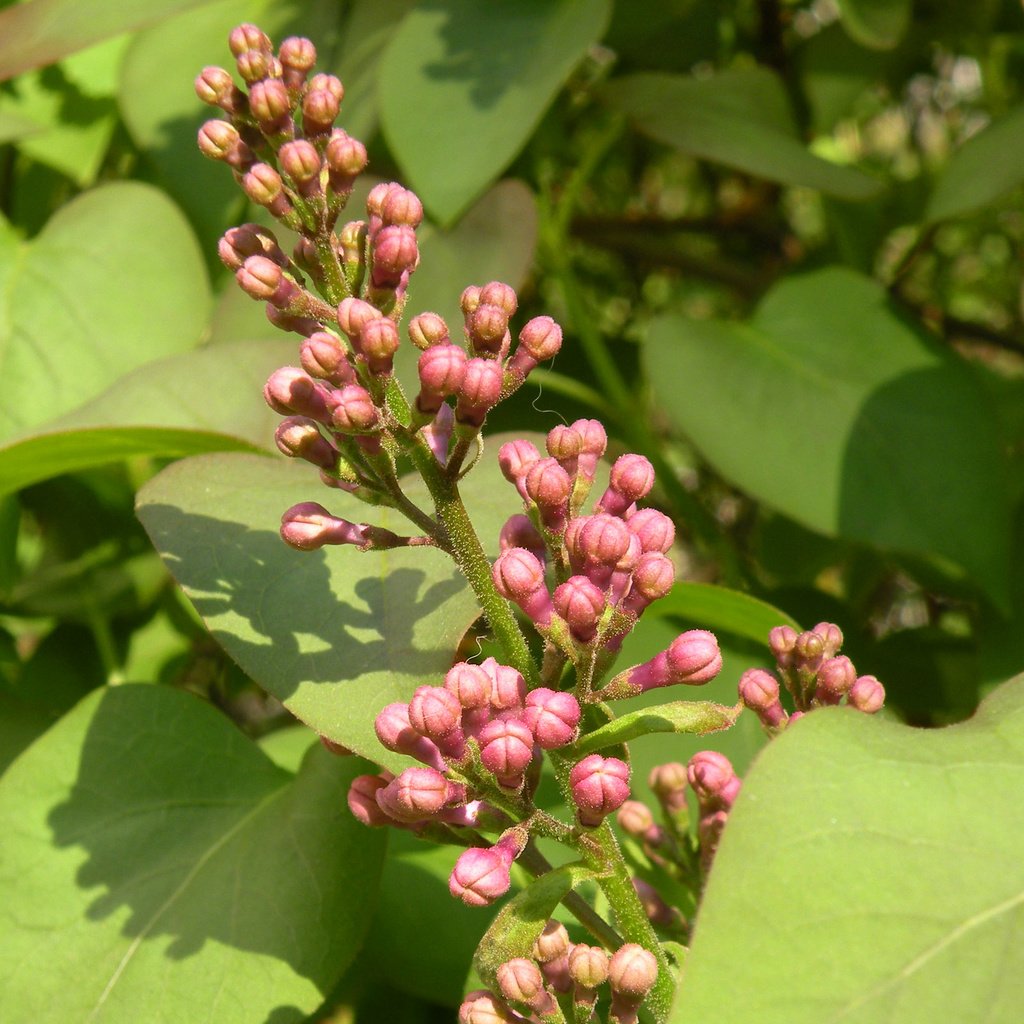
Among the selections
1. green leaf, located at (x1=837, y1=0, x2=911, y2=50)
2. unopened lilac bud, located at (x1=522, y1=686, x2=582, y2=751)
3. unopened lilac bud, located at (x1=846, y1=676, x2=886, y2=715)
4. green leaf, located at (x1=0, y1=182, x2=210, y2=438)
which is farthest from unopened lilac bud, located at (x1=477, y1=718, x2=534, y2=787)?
green leaf, located at (x1=837, y1=0, x2=911, y2=50)

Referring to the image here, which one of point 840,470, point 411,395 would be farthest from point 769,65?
point 411,395

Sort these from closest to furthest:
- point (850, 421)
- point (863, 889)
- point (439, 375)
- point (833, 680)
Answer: point (863, 889) < point (439, 375) < point (833, 680) < point (850, 421)

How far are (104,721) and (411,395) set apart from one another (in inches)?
14.3

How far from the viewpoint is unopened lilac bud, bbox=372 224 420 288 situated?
646 mm

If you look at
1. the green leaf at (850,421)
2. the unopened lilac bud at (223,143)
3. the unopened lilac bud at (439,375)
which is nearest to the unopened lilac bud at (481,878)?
the unopened lilac bud at (439,375)

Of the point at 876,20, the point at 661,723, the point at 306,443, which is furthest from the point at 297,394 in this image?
the point at 876,20

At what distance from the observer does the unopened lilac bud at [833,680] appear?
721 millimetres

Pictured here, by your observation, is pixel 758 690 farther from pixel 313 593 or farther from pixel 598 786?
pixel 313 593

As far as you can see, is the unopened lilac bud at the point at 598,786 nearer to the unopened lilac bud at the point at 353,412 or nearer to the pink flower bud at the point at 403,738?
the pink flower bud at the point at 403,738

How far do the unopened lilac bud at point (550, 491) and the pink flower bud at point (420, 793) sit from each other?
144 millimetres

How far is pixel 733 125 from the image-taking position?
1389 mm

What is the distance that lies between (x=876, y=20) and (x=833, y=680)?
920 mm

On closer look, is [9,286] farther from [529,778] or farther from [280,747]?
[529,778]

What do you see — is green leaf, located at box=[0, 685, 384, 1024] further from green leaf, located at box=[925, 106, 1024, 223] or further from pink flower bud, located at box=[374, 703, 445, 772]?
green leaf, located at box=[925, 106, 1024, 223]
